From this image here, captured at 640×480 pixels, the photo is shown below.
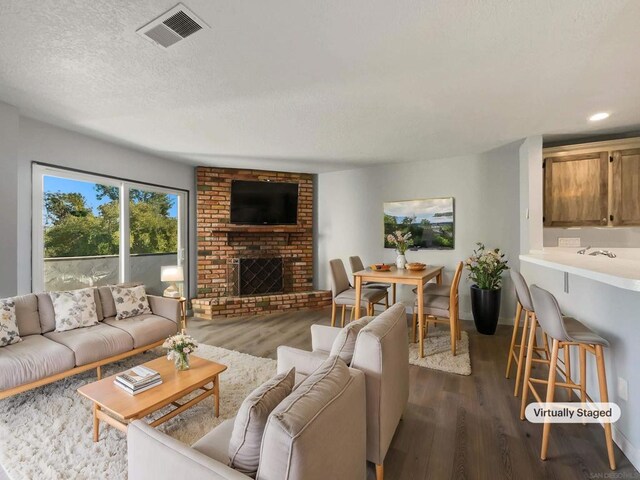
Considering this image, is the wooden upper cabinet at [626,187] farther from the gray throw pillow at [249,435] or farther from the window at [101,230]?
the window at [101,230]

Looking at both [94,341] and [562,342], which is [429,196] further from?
[94,341]

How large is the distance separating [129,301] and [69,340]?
71 centimetres

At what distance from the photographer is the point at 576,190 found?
11.0 feet

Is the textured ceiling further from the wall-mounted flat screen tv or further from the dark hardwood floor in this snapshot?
the dark hardwood floor

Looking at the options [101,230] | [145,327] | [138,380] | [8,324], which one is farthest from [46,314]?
[138,380]

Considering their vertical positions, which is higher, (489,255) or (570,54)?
(570,54)

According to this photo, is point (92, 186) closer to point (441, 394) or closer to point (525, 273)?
point (441, 394)

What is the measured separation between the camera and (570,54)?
74.5 inches

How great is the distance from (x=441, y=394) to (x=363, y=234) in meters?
3.19

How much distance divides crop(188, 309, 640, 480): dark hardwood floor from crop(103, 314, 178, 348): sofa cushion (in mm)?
2450

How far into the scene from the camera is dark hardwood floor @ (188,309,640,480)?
162 centimetres

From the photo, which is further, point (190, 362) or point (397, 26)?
point (190, 362)

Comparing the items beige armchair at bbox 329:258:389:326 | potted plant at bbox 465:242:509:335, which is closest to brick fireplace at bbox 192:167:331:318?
beige armchair at bbox 329:258:389:326

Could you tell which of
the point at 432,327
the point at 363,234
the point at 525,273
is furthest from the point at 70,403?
the point at 525,273
